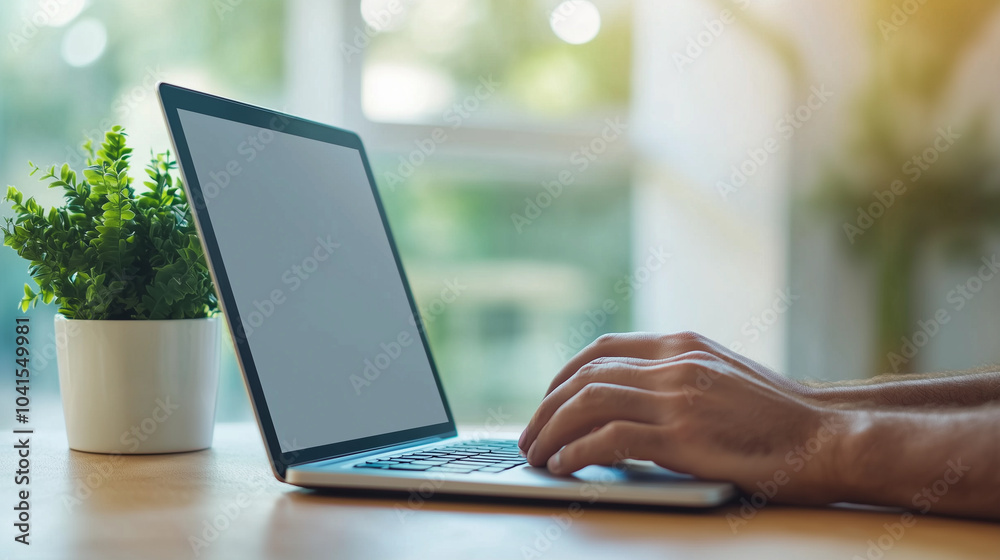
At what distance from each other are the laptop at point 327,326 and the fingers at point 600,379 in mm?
49

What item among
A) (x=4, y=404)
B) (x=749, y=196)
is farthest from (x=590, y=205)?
(x=4, y=404)

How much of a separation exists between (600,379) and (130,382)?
55cm

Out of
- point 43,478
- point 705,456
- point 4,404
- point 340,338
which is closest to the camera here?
point 705,456

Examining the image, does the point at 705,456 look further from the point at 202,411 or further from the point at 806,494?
the point at 202,411

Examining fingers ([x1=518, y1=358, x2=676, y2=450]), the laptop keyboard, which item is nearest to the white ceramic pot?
the laptop keyboard

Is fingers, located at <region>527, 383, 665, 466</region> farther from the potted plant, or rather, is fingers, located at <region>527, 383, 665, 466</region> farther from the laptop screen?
the potted plant

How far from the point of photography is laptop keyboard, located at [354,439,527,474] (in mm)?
706

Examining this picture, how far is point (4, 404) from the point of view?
4.79ft

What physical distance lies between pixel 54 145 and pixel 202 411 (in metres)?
0.85

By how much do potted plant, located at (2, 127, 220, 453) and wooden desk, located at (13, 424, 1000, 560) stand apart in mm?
207

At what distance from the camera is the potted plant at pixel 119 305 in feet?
3.03
